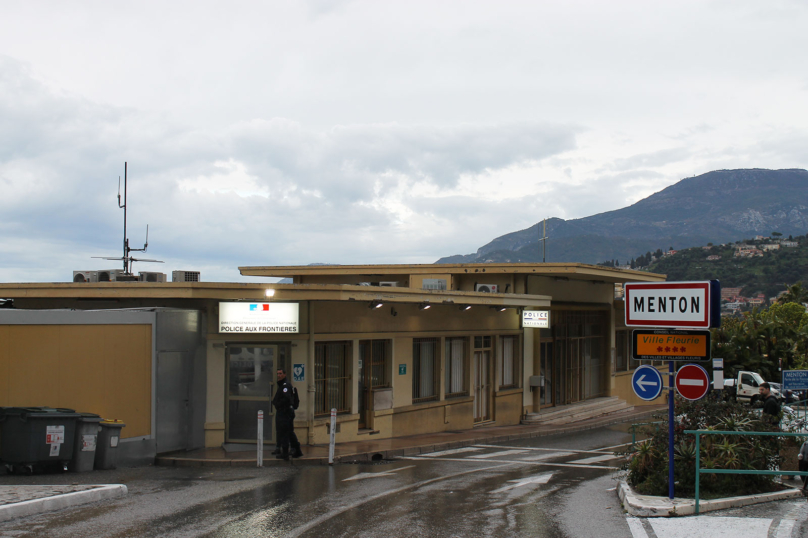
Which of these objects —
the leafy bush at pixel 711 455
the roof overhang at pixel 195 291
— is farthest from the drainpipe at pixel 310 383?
the leafy bush at pixel 711 455

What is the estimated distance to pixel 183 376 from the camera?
616 inches

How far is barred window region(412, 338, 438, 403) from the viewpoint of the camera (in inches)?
808

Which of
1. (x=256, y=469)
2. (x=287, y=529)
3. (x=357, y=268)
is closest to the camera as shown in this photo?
(x=287, y=529)

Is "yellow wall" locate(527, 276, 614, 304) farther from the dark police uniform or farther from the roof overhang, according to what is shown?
the dark police uniform

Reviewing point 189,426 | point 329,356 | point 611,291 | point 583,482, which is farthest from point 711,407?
point 611,291

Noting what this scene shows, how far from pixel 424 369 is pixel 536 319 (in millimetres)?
5318

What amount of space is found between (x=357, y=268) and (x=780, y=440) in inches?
703

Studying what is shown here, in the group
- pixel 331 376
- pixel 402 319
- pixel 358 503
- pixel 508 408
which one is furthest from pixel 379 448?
pixel 508 408

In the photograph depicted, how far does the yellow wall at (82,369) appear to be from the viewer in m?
13.3

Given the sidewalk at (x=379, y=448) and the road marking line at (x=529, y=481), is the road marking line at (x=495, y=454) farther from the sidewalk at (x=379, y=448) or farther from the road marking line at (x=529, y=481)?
the road marking line at (x=529, y=481)

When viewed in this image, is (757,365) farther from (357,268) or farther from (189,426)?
(189,426)

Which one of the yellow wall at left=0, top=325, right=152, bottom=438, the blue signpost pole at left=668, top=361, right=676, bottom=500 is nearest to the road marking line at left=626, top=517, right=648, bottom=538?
the blue signpost pole at left=668, top=361, right=676, bottom=500

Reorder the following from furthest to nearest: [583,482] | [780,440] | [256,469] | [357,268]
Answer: [357,268], [256,469], [583,482], [780,440]

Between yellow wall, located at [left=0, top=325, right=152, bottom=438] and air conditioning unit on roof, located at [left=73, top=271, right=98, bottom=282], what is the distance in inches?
182
